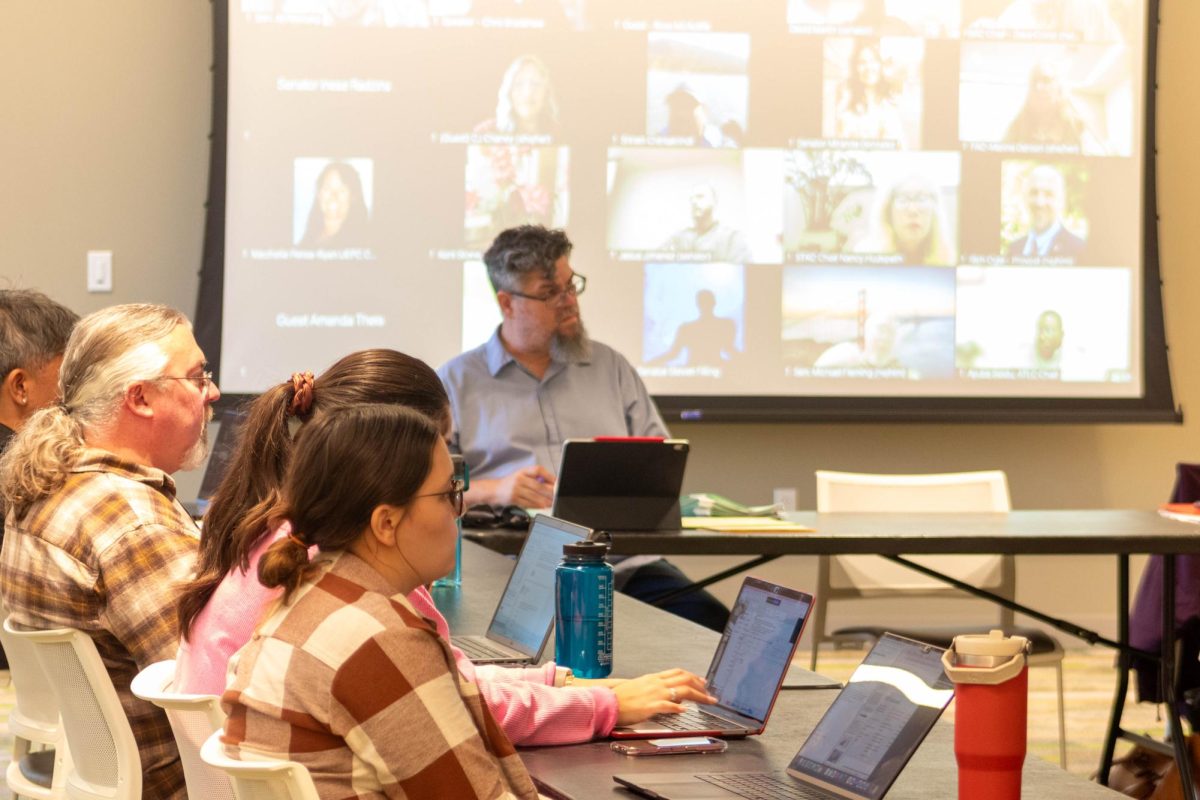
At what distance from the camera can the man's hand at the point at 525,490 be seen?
3691 mm

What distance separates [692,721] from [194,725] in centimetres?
59

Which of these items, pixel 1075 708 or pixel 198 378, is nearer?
pixel 198 378

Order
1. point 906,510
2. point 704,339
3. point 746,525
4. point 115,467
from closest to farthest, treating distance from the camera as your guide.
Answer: point 115,467, point 746,525, point 906,510, point 704,339

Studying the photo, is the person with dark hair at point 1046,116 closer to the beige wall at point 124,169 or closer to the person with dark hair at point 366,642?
the beige wall at point 124,169

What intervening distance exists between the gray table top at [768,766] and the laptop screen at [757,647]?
0.05 m

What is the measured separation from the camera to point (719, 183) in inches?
212

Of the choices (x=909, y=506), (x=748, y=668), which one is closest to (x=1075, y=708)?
(x=909, y=506)

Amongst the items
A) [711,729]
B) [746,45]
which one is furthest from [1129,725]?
[711,729]

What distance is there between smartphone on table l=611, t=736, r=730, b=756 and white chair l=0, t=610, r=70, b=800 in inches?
41.1

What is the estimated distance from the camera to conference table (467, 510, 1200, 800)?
3312mm

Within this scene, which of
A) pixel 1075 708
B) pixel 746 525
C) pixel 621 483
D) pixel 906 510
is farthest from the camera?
pixel 1075 708

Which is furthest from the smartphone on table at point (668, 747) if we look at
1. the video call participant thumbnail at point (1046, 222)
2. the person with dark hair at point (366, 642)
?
the video call participant thumbnail at point (1046, 222)

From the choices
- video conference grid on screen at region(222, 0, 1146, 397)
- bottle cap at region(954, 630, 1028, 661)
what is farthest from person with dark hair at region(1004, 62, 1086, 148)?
bottle cap at region(954, 630, 1028, 661)

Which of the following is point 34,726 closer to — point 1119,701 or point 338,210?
point 1119,701
